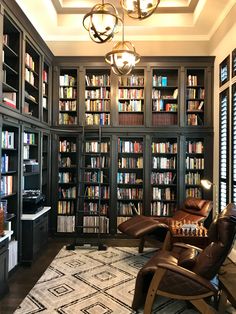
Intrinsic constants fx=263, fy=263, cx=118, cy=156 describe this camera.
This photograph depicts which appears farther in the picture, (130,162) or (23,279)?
(130,162)

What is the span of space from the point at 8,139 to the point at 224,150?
11.1 feet

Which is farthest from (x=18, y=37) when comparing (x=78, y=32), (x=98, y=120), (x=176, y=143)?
(x=176, y=143)

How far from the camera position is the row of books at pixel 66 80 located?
5.12 metres

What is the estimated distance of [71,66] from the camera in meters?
5.06

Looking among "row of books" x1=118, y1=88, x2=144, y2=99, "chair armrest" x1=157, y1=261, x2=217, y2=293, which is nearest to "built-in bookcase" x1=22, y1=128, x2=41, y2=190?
"row of books" x1=118, y1=88, x2=144, y2=99

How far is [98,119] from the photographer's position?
5.14m

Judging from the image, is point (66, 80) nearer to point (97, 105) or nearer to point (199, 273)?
point (97, 105)

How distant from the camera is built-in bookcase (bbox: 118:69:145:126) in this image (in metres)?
5.12

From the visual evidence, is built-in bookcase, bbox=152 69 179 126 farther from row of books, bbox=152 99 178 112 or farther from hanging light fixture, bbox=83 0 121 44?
hanging light fixture, bbox=83 0 121 44

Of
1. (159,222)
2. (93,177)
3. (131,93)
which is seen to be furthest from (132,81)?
(159,222)

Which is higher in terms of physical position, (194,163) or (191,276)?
(194,163)

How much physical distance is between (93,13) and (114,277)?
295 cm

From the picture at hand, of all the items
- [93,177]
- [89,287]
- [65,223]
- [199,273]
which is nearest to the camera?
[199,273]

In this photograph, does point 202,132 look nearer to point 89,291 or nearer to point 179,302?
Answer: point 179,302
